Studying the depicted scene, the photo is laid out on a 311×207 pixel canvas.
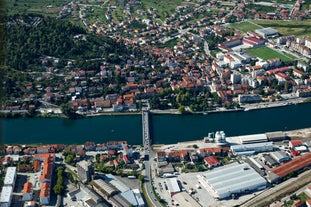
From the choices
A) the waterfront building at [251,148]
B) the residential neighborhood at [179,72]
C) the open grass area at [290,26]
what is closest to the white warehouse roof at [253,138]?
the waterfront building at [251,148]

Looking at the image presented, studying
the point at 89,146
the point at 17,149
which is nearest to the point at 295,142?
the point at 89,146

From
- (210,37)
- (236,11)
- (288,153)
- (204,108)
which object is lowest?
(288,153)

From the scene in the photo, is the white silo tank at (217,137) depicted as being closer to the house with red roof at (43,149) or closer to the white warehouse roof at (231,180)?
the white warehouse roof at (231,180)

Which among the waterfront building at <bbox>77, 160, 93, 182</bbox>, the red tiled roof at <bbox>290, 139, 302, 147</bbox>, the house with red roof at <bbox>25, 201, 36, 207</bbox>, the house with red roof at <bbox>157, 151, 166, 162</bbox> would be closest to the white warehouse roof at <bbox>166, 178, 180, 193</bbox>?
the house with red roof at <bbox>157, 151, 166, 162</bbox>

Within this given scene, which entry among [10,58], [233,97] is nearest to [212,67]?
[233,97]

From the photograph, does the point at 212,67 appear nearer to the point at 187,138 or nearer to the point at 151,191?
the point at 187,138

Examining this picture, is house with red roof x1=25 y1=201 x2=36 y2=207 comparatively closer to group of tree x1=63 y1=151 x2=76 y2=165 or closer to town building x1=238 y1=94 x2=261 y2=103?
group of tree x1=63 y1=151 x2=76 y2=165

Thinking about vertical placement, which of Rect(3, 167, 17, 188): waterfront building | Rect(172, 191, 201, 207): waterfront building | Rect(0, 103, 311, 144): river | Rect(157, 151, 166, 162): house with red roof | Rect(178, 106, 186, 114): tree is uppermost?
Rect(178, 106, 186, 114): tree
